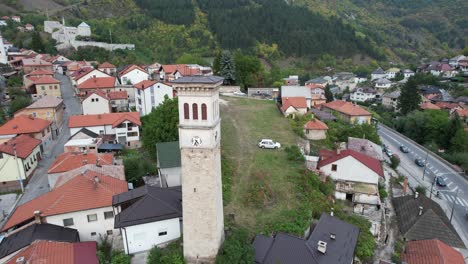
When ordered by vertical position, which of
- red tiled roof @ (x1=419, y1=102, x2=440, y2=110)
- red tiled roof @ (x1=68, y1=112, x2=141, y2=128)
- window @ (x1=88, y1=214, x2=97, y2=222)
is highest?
red tiled roof @ (x1=68, y1=112, x2=141, y2=128)

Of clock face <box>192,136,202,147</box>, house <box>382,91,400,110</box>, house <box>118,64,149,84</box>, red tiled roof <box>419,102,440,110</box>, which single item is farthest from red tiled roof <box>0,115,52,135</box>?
house <box>382,91,400,110</box>

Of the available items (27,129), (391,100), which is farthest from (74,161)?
(391,100)

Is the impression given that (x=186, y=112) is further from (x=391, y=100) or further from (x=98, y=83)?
(x=391, y=100)

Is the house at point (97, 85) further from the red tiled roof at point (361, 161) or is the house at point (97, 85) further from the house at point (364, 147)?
the house at point (364, 147)

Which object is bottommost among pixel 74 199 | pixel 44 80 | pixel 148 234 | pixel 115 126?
pixel 148 234

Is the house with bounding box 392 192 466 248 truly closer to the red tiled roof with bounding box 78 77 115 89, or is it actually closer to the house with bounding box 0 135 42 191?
the house with bounding box 0 135 42 191

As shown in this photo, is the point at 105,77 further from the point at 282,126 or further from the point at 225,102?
the point at 282,126

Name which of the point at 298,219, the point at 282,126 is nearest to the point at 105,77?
the point at 282,126
